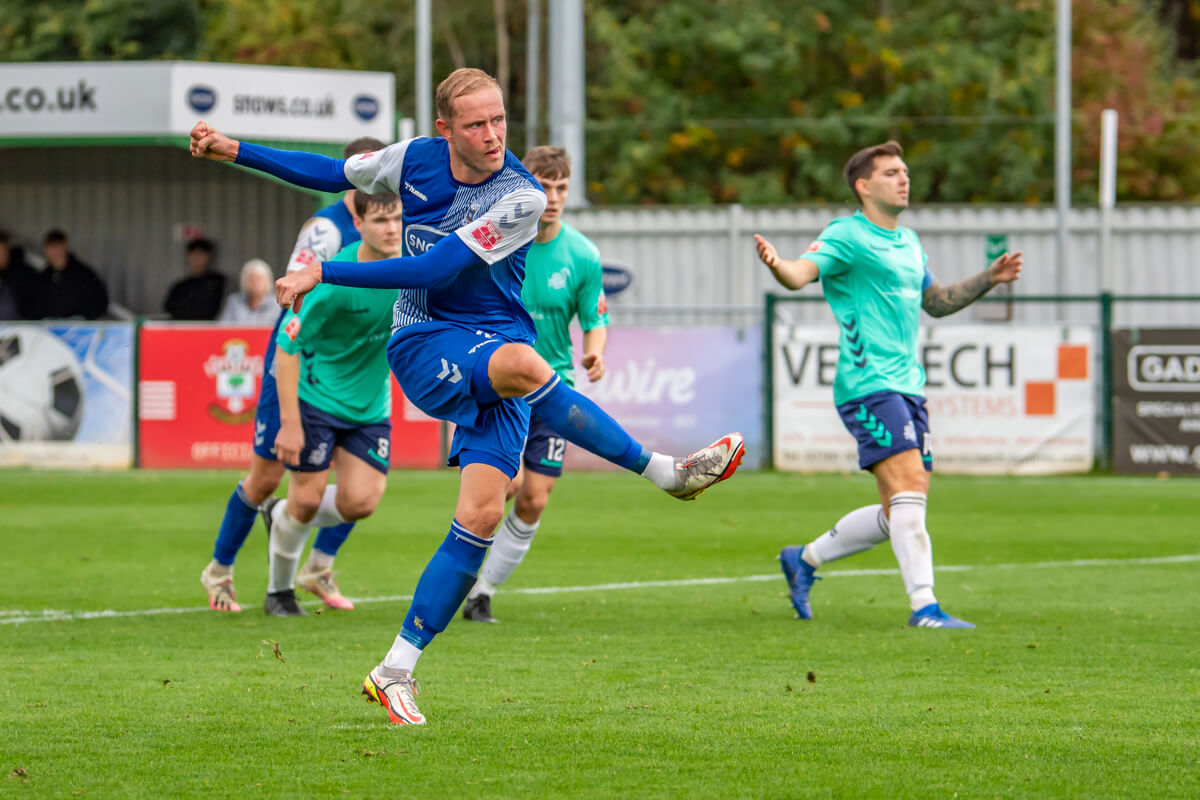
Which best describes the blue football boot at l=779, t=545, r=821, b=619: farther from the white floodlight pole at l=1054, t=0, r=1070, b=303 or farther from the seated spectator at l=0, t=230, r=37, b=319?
the white floodlight pole at l=1054, t=0, r=1070, b=303

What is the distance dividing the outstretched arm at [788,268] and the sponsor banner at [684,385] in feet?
31.1

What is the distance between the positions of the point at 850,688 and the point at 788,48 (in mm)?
30223

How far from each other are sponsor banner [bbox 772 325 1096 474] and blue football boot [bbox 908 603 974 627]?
8947 mm

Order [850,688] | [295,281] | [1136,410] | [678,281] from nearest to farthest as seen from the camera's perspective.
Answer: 1. [295,281]
2. [850,688]
3. [1136,410]
4. [678,281]

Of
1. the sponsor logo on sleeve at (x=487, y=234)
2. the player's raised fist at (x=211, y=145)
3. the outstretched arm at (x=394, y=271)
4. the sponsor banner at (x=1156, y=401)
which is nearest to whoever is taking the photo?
the outstretched arm at (x=394, y=271)

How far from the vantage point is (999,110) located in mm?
33781

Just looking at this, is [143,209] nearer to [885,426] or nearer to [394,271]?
[885,426]

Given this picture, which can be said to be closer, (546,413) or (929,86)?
(546,413)

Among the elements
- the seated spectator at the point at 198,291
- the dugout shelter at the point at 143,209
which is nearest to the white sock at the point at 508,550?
the seated spectator at the point at 198,291

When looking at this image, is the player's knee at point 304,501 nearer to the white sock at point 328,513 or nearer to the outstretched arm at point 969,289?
the white sock at point 328,513

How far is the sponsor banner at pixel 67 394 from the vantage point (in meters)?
17.2

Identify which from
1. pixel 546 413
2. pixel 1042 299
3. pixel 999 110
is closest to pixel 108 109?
pixel 1042 299

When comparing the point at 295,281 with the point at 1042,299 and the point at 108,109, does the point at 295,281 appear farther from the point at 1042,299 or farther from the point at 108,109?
the point at 108,109

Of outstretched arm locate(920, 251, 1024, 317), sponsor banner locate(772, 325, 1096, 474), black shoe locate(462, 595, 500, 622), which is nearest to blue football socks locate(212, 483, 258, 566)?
black shoe locate(462, 595, 500, 622)
